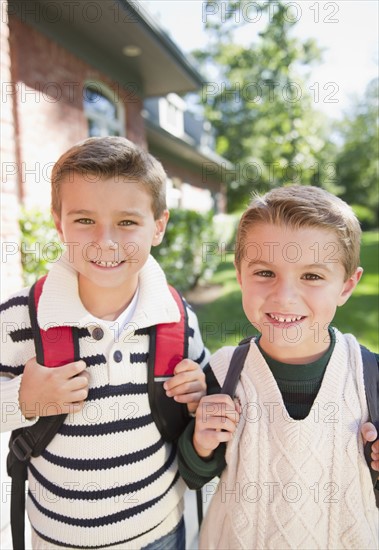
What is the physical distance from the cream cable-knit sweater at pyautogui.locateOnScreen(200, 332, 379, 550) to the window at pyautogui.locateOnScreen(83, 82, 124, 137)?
22.7ft

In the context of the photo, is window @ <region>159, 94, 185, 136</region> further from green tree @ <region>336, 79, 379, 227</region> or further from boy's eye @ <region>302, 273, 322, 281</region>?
green tree @ <region>336, 79, 379, 227</region>

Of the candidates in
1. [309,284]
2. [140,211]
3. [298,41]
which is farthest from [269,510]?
[298,41]

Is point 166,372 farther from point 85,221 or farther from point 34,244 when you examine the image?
point 34,244

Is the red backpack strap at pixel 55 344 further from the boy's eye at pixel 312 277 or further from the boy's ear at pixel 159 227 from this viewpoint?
the boy's eye at pixel 312 277

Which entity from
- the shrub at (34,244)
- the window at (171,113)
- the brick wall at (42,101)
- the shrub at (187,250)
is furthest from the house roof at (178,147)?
the shrub at (34,244)

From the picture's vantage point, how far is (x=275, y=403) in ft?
4.10

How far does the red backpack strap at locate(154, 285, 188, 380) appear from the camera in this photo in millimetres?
1343

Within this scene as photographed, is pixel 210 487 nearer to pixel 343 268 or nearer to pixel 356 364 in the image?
pixel 356 364

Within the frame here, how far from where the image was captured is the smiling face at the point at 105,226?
1.30 m

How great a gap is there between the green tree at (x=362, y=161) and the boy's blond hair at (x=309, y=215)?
2919cm

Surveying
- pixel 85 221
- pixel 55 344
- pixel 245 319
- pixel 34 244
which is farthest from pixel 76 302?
pixel 245 319

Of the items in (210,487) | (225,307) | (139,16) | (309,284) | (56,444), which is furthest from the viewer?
(225,307)

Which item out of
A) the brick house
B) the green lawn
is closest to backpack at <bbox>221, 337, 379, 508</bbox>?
the brick house

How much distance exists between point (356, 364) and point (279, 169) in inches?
709
